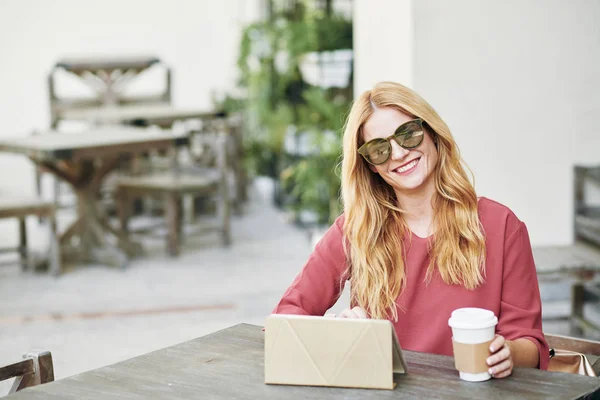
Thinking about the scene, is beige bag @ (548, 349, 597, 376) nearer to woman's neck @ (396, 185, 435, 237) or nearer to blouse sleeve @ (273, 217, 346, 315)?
woman's neck @ (396, 185, 435, 237)

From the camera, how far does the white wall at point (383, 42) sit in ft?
14.2

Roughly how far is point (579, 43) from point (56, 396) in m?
3.48

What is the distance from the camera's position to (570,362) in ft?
7.00

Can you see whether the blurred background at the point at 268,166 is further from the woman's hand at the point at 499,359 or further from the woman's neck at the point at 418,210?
the woman's hand at the point at 499,359

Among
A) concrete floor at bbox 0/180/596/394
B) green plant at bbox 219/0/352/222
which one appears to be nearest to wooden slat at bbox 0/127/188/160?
concrete floor at bbox 0/180/596/394

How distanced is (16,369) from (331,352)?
74 cm

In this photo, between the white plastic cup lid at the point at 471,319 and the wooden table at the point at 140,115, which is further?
the wooden table at the point at 140,115

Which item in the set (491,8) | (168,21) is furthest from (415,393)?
(168,21)

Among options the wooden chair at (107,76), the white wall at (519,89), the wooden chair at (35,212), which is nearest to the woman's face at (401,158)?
the white wall at (519,89)

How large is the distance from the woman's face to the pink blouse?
0.15 m

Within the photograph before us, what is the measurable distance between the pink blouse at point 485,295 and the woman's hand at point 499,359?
0.95ft

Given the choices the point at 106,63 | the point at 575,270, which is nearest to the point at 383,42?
the point at 575,270

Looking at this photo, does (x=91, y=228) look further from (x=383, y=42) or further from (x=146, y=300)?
(x=383, y=42)

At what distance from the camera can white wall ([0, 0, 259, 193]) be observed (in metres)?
13.5
